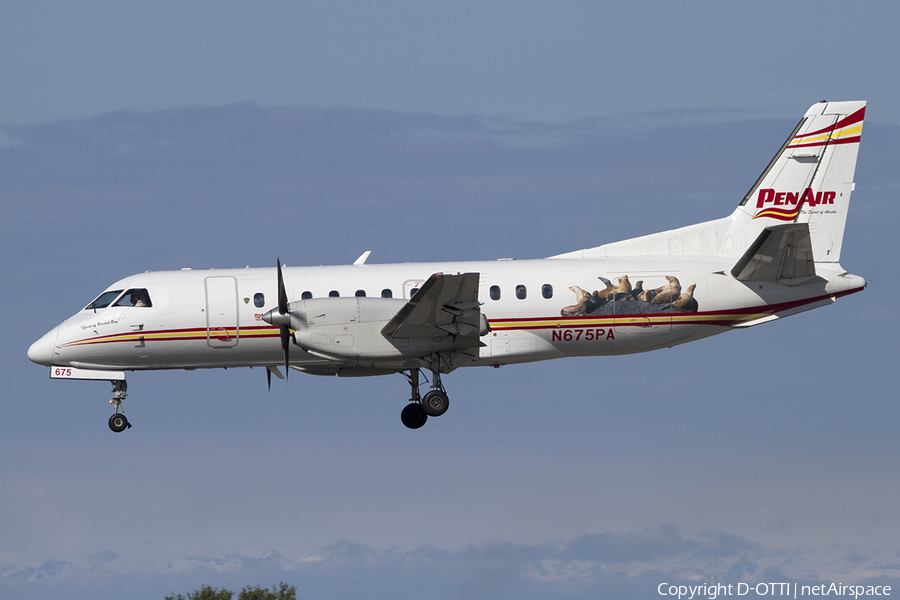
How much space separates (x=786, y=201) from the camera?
1045 inches

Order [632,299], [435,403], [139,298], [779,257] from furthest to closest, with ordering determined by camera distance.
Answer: [139,298] < [632,299] < [779,257] < [435,403]

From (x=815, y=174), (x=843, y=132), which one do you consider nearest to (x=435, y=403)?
(x=815, y=174)

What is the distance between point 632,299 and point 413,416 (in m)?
6.32

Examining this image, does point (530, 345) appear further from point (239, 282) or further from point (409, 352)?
point (239, 282)

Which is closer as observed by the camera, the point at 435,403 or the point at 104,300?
the point at 435,403

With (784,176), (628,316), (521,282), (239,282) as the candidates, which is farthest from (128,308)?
(784,176)

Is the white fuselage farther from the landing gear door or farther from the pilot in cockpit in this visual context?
the pilot in cockpit

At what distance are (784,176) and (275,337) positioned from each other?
45.8 ft

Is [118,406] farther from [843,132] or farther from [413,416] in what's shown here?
[843,132]

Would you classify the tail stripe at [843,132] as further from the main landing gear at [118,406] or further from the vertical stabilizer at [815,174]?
the main landing gear at [118,406]

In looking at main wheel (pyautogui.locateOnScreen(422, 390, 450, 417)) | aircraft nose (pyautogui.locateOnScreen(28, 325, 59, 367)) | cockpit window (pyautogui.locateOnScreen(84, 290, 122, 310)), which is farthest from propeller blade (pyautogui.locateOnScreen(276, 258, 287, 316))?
aircraft nose (pyautogui.locateOnScreen(28, 325, 59, 367))

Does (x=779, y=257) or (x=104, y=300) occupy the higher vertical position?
(x=104, y=300)

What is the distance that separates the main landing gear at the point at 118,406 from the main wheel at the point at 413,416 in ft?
22.7

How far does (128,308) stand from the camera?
81.7 feet
